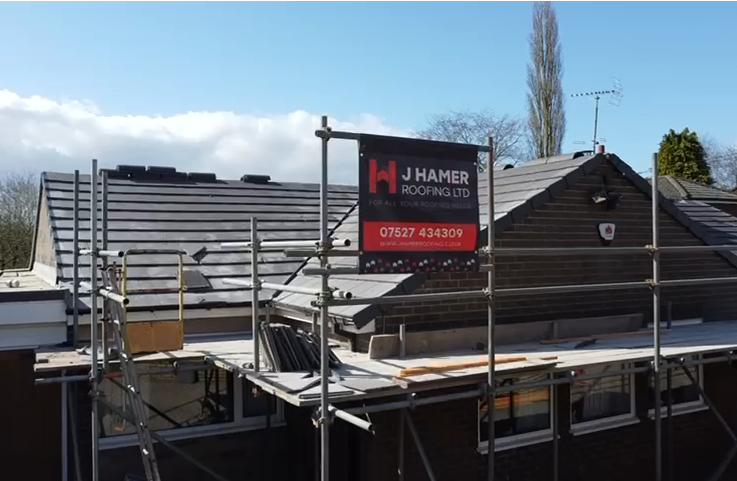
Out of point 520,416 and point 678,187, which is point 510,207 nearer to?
point 520,416

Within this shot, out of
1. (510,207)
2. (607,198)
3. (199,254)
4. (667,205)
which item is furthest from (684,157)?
(199,254)

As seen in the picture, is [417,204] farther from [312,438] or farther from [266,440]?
[266,440]

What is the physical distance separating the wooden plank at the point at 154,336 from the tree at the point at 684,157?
123ft

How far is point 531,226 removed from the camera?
8.48m

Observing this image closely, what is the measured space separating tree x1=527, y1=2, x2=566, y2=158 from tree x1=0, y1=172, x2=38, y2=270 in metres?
25.7

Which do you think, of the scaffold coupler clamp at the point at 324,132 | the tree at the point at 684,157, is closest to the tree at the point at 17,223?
the scaffold coupler clamp at the point at 324,132

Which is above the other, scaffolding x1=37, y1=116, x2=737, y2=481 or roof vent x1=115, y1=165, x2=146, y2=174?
roof vent x1=115, y1=165, x2=146, y2=174

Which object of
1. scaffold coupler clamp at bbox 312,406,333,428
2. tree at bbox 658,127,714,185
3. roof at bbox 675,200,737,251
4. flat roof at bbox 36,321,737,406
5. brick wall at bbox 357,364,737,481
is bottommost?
brick wall at bbox 357,364,737,481

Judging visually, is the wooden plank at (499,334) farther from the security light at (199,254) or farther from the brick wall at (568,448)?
the security light at (199,254)

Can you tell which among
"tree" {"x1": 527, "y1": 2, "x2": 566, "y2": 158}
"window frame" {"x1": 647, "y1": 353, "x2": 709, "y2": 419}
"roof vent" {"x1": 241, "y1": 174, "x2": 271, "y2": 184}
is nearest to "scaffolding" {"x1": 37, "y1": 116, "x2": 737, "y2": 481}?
"window frame" {"x1": 647, "y1": 353, "x2": 709, "y2": 419}

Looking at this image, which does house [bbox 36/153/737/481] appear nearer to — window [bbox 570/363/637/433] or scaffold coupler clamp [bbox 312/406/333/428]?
window [bbox 570/363/637/433]

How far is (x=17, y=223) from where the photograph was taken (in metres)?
26.5

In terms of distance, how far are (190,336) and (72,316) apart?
1545 millimetres

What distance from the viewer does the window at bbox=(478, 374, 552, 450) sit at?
771 centimetres
